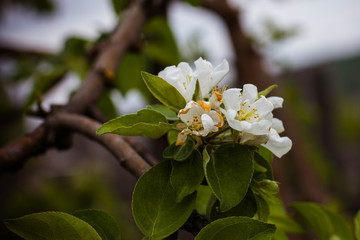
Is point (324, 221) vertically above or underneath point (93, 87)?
underneath

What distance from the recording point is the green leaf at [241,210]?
27cm

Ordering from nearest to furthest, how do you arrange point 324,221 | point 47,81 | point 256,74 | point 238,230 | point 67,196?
point 238,230, point 324,221, point 47,81, point 256,74, point 67,196

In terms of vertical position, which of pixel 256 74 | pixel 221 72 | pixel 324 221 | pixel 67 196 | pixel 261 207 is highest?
pixel 221 72

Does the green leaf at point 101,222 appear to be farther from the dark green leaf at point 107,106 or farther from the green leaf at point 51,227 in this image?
the dark green leaf at point 107,106

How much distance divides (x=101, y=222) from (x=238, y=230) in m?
0.12

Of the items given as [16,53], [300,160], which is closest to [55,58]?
[16,53]

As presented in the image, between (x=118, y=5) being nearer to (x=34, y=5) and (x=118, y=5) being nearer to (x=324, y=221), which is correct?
(x=324, y=221)

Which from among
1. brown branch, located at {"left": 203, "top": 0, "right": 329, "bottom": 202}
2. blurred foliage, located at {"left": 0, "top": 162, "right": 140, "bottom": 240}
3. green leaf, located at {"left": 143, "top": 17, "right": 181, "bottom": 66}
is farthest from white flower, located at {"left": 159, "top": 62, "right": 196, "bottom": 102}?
blurred foliage, located at {"left": 0, "top": 162, "right": 140, "bottom": 240}

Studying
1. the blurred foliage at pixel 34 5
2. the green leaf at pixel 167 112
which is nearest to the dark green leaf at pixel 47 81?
the green leaf at pixel 167 112

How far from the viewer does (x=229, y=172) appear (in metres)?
0.26

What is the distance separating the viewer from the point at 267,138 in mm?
263

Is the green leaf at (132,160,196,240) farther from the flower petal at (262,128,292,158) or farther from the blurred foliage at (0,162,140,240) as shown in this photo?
the blurred foliage at (0,162,140,240)

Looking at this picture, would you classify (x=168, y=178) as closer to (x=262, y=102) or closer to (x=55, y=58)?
(x=262, y=102)

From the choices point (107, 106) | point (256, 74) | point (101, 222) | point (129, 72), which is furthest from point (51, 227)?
point (256, 74)
